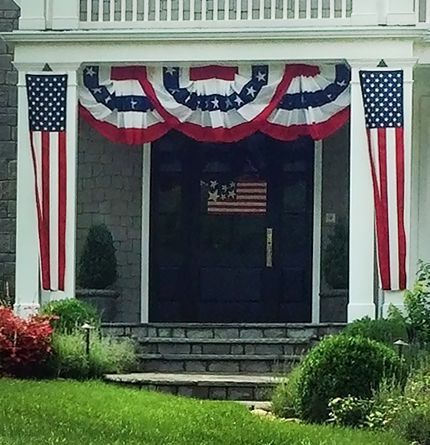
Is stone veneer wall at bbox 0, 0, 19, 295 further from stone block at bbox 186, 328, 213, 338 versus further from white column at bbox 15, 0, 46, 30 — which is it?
stone block at bbox 186, 328, 213, 338

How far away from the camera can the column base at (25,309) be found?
44.5 ft

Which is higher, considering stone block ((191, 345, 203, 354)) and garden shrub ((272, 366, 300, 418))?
stone block ((191, 345, 203, 354))

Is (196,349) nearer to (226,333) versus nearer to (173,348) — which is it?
(173,348)

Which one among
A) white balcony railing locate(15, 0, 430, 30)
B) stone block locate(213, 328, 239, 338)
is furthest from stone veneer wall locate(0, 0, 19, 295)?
stone block locate(213, 328, 239, 338)

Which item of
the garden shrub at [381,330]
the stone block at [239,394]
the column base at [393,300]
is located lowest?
the stone block at [239,394]

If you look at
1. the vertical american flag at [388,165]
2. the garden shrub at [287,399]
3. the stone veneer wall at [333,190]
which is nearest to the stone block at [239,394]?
the garden shrub at [287,399]

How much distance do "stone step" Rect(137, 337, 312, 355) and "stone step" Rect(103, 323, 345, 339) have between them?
294mm

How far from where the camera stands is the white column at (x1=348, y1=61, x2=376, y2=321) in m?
13.1

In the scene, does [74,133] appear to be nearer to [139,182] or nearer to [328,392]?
[139,182]

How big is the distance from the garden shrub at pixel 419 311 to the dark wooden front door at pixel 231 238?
2.80m

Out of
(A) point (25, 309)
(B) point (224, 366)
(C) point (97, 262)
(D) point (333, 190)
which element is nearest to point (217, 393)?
(B) point (224, 366)

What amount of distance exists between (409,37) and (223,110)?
2.22m

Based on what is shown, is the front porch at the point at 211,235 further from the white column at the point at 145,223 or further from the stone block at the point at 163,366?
the stone block at the point at 163,366

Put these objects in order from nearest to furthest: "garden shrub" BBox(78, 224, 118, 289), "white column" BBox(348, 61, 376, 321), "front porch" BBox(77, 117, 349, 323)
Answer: "white column" BBox(348, 61, 376, 321), "garden shrub" BBox(78, 224, 118, 289), "front porch" BBox(77, 117, 349, 323)
